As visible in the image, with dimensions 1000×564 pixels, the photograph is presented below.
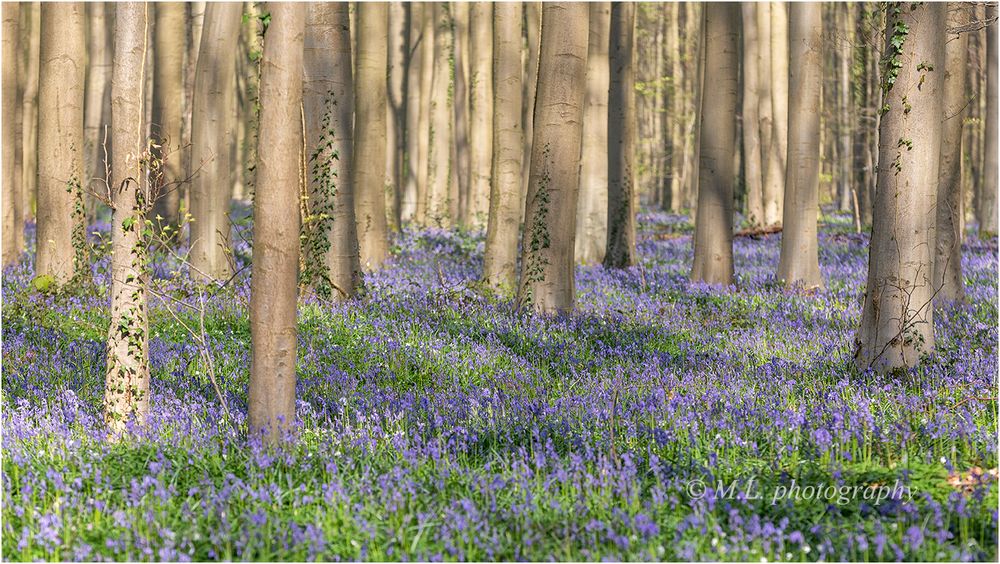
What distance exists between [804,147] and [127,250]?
412 inches

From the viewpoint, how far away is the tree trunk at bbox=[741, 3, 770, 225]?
21.3 m

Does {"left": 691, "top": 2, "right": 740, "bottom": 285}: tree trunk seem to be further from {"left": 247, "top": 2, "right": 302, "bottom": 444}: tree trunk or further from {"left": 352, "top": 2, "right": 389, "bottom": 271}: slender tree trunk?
{"left": 247, "top": 2, "right": 302, "bottom": 444}: tree trunk

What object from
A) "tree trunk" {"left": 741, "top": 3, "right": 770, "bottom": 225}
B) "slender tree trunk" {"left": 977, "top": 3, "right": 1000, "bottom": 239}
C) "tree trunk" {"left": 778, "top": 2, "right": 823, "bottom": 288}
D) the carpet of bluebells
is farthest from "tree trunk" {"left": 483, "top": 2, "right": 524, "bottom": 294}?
"slender tree trunk" {"left": 977, "top": 3, "right": 1000, "bottom": 239}

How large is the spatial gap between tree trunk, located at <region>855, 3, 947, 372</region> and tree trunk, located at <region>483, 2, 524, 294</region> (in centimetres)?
575

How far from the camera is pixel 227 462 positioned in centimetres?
521

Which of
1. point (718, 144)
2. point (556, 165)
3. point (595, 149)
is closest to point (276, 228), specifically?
point (556, 165)

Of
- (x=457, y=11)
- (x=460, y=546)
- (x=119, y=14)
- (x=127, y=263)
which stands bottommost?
(x=460, y=546)

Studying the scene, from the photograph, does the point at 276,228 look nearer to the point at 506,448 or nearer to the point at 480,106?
the point at 506,448

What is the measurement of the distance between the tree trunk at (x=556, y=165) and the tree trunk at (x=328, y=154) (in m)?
2.24

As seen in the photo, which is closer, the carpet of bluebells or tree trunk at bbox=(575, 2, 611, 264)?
the carpet of bluebells

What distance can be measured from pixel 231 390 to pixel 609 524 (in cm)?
400

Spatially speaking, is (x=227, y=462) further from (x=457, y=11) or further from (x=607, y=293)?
(x=457, y=11)

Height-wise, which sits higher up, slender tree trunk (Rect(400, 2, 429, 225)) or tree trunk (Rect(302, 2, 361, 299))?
slender tree trunk (Rect(400, 2, 429, 225))

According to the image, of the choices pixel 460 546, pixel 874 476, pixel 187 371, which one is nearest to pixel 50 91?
pixel 187 371
